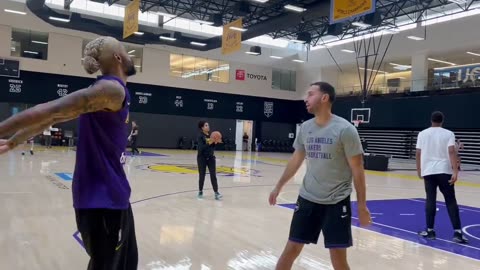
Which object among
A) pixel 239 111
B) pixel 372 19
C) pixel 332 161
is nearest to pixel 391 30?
pixel 372 19

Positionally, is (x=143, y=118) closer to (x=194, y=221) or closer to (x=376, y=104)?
(x=376, y=104)

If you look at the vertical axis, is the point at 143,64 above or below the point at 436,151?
above

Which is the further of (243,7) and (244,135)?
(244,135)

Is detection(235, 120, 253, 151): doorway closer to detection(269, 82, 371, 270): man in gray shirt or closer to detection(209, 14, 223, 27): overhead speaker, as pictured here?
detection(209, 14, 223, 27): overhead speaker

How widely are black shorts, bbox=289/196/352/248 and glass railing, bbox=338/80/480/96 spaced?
24444mm

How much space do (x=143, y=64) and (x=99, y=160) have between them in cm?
2838

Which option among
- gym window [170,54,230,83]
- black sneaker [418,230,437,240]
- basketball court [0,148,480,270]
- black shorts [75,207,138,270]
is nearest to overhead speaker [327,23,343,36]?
gym window [170,54,230,83]

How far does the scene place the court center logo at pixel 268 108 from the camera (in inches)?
1356

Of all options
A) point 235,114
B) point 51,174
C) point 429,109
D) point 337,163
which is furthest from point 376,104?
point 337,163

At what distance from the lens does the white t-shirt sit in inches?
235

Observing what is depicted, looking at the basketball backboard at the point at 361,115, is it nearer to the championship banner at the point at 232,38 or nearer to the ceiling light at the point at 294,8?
the ceiling light at the point at 294,8

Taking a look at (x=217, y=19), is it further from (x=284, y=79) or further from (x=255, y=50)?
(x=284, y=79)

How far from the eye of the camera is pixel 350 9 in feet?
35.7

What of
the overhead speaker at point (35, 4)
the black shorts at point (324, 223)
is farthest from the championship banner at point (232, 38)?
the black shorts at point (324, 223)
